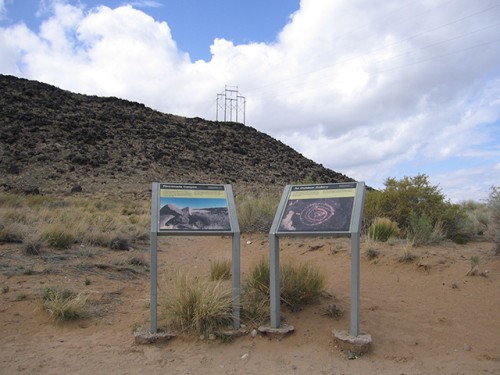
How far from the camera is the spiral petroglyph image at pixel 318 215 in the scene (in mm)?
5766

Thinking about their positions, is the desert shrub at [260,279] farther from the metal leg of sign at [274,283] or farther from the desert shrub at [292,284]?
the metal leg of sign at [274,283]

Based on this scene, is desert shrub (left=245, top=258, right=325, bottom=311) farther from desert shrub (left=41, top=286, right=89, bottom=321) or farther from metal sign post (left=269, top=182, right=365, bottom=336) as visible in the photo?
desert shrub (left=41, top=286, right=89, bottom=321)

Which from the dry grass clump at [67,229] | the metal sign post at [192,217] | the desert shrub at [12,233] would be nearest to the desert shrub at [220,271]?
the metal sign post at [192,217]

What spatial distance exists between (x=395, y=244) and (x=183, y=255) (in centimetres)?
545

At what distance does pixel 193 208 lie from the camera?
249 inches

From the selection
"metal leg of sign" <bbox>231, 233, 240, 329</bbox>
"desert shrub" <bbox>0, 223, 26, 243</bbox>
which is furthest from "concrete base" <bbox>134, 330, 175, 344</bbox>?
"desert shrub" <bbox>0, 223, 26, 243</bbox>

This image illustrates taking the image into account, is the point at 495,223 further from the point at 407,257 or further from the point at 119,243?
the point at 119,243

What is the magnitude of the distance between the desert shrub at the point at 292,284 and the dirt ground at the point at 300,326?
0.16 metres

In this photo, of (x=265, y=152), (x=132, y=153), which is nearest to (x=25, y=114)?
(x=132, y=153)

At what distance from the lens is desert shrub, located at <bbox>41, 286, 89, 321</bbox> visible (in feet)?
21.8

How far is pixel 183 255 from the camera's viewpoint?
42.5 feet

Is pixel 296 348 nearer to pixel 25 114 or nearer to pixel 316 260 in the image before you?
pixel 316 260

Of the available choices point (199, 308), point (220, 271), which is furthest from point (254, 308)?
point (220, 271)

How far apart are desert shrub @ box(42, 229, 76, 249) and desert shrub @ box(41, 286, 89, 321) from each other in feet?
13.5
